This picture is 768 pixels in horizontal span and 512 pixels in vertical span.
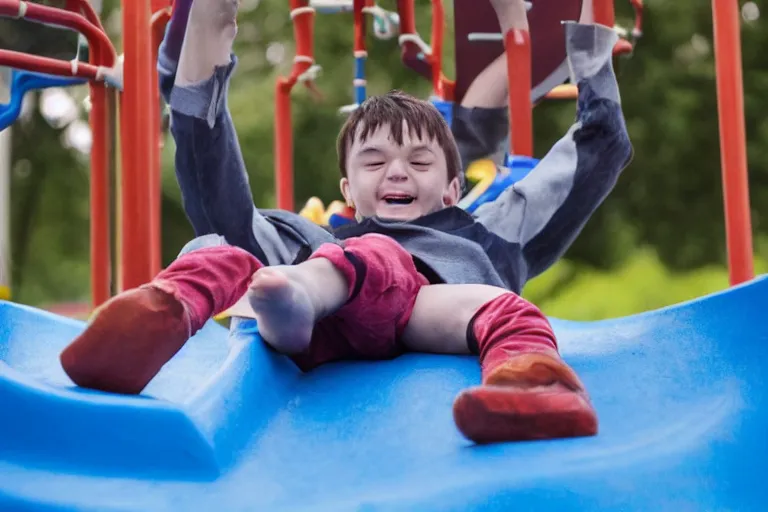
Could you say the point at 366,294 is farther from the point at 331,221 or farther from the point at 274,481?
the point at 331,221

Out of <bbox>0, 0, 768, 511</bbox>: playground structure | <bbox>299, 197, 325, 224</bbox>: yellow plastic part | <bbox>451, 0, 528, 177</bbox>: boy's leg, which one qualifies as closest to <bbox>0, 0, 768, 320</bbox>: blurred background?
<bbox>299, 197, 325, 224</bbox>: yellow plastic part

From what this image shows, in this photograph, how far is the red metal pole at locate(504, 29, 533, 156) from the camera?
57.6 inches

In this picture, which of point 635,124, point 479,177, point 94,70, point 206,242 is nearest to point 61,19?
point 94,70

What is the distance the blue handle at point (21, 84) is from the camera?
4.83 ft

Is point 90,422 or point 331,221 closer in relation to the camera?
point 90,422

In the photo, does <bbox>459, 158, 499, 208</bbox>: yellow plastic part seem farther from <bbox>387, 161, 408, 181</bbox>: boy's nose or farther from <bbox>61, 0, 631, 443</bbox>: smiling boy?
<bbox>387, 161, 408, 181</bbox>: boy's nose

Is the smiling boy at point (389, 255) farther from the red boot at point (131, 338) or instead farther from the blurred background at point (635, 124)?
the blurred background at point (635, 124)

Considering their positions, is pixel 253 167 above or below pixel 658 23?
below

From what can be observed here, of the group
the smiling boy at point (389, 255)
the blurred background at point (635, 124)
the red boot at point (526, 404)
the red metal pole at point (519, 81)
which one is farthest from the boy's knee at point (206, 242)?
the blurred background at point (635, 124)

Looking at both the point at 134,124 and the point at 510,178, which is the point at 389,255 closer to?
the point at 134,124

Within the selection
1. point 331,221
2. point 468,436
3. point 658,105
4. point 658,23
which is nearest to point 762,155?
point 658,105

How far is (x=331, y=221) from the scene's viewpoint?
1.73 meters

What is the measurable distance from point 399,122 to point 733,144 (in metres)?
0.55

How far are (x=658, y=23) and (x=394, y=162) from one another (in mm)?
5198
